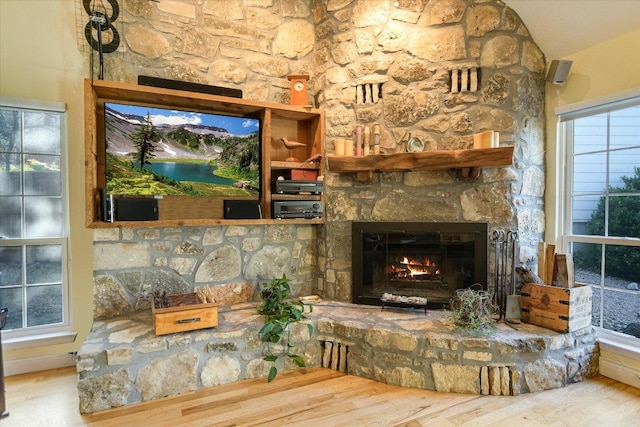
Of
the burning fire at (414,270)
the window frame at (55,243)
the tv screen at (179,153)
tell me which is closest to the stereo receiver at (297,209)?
the tv screen at (179,153)

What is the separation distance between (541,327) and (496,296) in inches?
13.7

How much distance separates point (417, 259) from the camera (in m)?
Result: 2.92

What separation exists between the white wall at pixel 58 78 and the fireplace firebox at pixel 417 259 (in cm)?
217

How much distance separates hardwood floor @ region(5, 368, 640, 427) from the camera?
196 centimetres

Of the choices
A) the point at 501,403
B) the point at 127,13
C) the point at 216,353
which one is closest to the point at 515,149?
the point at 501,403

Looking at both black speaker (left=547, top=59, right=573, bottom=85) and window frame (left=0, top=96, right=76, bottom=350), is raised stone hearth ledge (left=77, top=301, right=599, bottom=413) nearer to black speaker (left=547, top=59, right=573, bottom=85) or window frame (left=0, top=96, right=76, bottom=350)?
window frame (left=0, top=96, right=76, bottom=350)

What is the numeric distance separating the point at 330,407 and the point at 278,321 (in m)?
0.67

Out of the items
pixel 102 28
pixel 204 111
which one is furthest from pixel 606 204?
pixel 102 28

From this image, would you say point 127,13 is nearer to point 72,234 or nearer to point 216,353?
point 72,234

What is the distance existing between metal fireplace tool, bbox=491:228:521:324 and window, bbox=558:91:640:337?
0.55 meters

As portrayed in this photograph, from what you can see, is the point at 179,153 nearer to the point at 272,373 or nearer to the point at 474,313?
the point at 272,373

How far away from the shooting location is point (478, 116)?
273 cm

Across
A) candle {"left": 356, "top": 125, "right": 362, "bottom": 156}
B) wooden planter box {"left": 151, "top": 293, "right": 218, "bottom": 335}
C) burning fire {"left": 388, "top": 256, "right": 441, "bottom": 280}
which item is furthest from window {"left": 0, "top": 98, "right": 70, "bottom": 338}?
burning fire {"left": 388, "top": 256, "right": 441, "bottom": 280}

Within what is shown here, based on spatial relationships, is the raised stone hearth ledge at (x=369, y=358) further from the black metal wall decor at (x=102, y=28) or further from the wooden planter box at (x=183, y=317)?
the black metal wall decor at (x=102, y=28)
